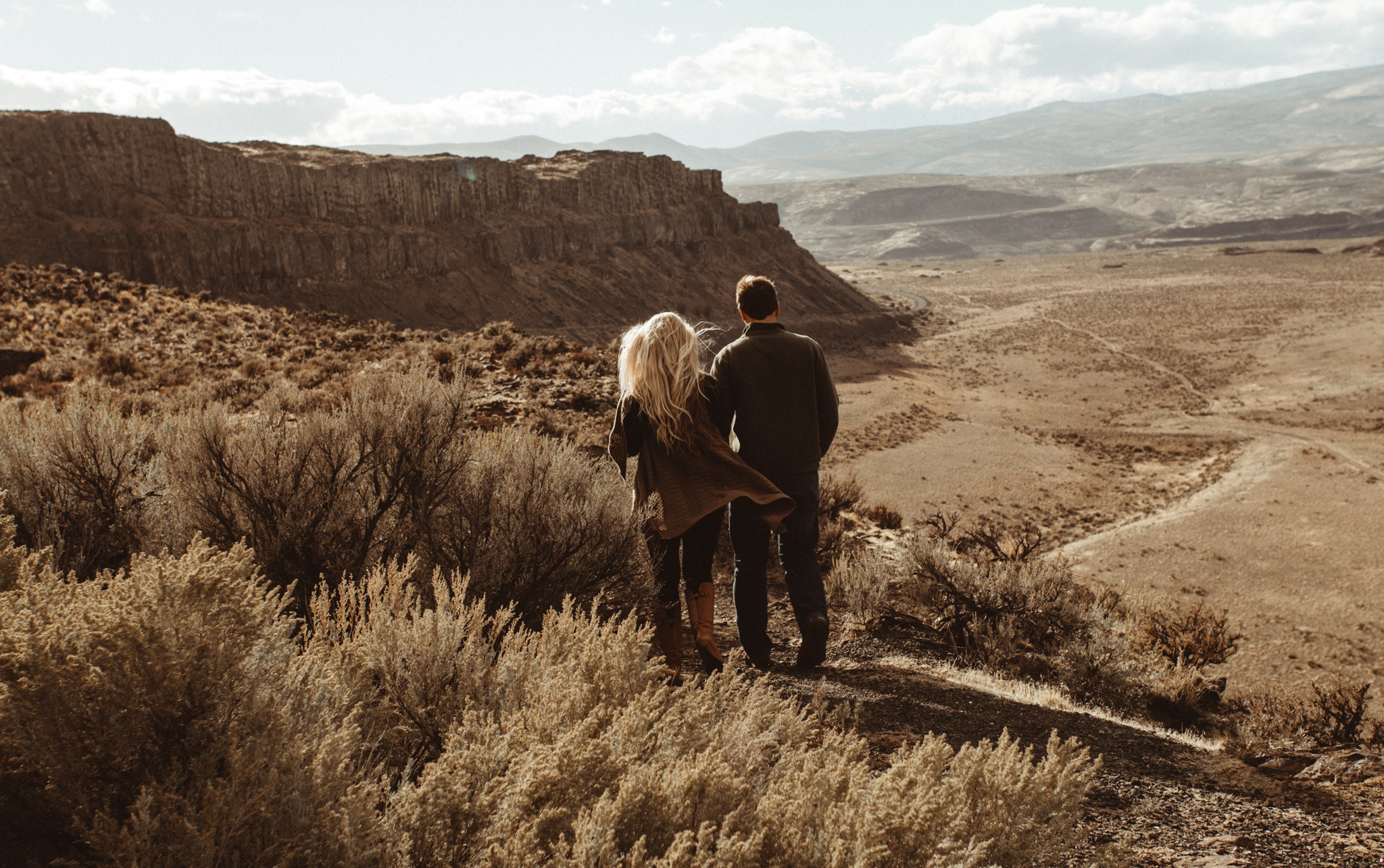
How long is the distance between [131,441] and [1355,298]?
199ft

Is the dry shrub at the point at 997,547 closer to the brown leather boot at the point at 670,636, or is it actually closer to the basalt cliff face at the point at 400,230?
the brown leather boot at the point at 670,636

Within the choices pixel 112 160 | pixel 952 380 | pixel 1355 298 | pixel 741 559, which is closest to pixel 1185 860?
pixel 741 559

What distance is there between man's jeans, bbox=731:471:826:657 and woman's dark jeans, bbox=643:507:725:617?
0.51 ft

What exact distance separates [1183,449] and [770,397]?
70.0 feet

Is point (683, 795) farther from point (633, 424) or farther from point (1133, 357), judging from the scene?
point (1133, 357)

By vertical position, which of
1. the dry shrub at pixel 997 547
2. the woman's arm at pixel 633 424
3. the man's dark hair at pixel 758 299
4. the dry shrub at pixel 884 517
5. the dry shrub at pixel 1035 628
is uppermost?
the man's dark hair at pixel 758 299

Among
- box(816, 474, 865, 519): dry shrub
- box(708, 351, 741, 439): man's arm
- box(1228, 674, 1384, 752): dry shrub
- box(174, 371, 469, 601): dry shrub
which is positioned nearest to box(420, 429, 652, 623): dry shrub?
box(174, 371, 469, 601): dry shrub

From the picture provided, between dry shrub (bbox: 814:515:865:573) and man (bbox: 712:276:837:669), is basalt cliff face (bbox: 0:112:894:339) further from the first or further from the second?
man (bbox: 712:276:837:669)

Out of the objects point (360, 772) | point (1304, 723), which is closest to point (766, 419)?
point (360, 772)

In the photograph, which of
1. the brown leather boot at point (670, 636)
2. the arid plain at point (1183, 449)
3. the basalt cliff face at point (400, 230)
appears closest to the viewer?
the brown leather boot at point (670, 636)

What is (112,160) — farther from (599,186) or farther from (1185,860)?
(1185,860)

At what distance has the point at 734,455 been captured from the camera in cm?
366

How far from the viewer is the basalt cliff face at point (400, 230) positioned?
3191 cm

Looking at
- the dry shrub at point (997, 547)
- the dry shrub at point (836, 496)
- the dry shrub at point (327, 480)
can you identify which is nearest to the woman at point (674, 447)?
the dry shrub at point (327, 480)
